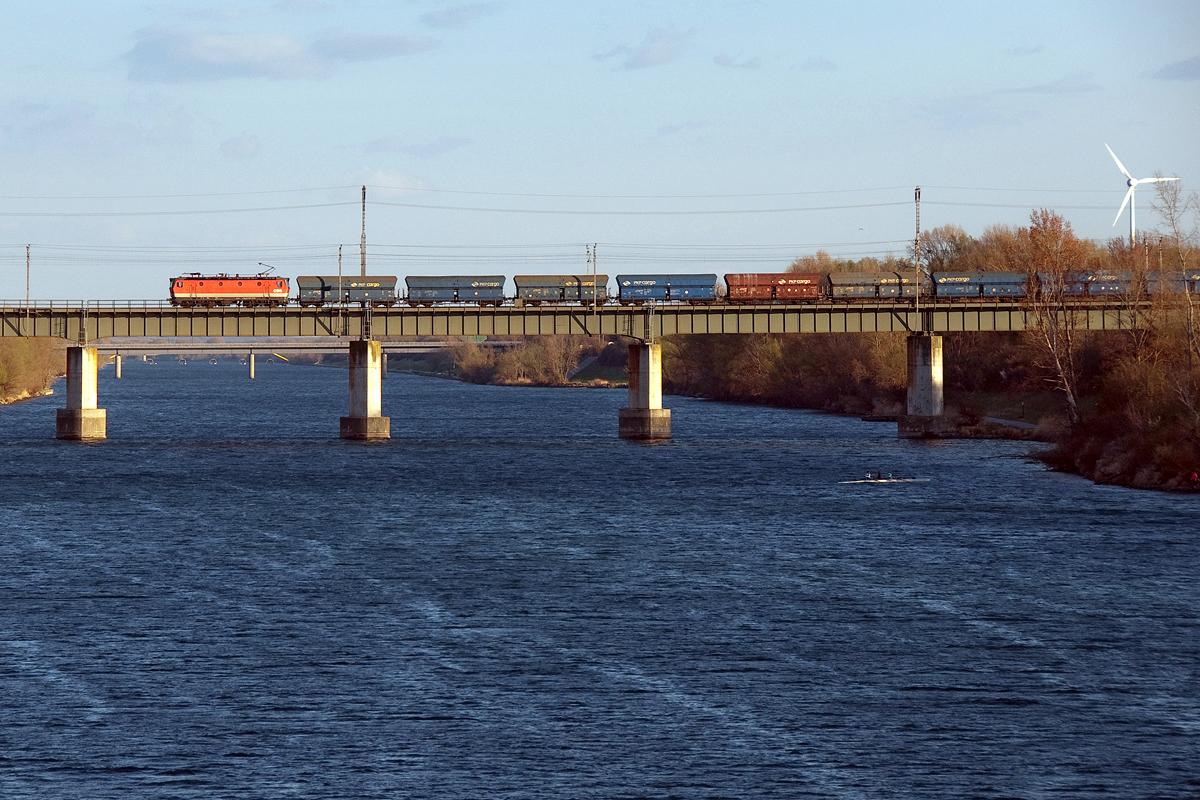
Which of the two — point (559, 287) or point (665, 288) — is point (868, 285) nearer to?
point (665, 288)

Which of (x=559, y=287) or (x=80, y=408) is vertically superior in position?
(x=559, y=287)

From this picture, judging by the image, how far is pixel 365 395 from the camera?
4540 inches

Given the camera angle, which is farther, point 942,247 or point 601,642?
point 942,247

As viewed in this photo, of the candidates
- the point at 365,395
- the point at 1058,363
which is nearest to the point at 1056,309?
the point at 1058,363

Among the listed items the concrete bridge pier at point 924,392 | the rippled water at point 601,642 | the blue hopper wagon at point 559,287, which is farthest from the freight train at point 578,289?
the rippled water at point 601,642

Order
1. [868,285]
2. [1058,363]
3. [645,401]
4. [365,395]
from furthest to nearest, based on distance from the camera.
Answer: [868,285] < [645,401] < [365,395] < [1058,363]

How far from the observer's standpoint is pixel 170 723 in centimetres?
3028

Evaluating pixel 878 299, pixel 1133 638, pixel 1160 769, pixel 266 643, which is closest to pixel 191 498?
pixel 266 643

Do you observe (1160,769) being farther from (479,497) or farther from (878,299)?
(878,299)

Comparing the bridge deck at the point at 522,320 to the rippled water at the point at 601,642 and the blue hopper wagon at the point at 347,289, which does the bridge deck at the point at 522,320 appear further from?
the rippled water at the point at 601,642

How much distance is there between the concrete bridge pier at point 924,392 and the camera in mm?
118688

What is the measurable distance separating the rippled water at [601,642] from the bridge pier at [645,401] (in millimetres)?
34268

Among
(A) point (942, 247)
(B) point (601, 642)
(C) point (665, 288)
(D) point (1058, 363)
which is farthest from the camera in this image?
(A) point (942, 247)

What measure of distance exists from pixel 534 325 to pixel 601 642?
8036 centimetres
